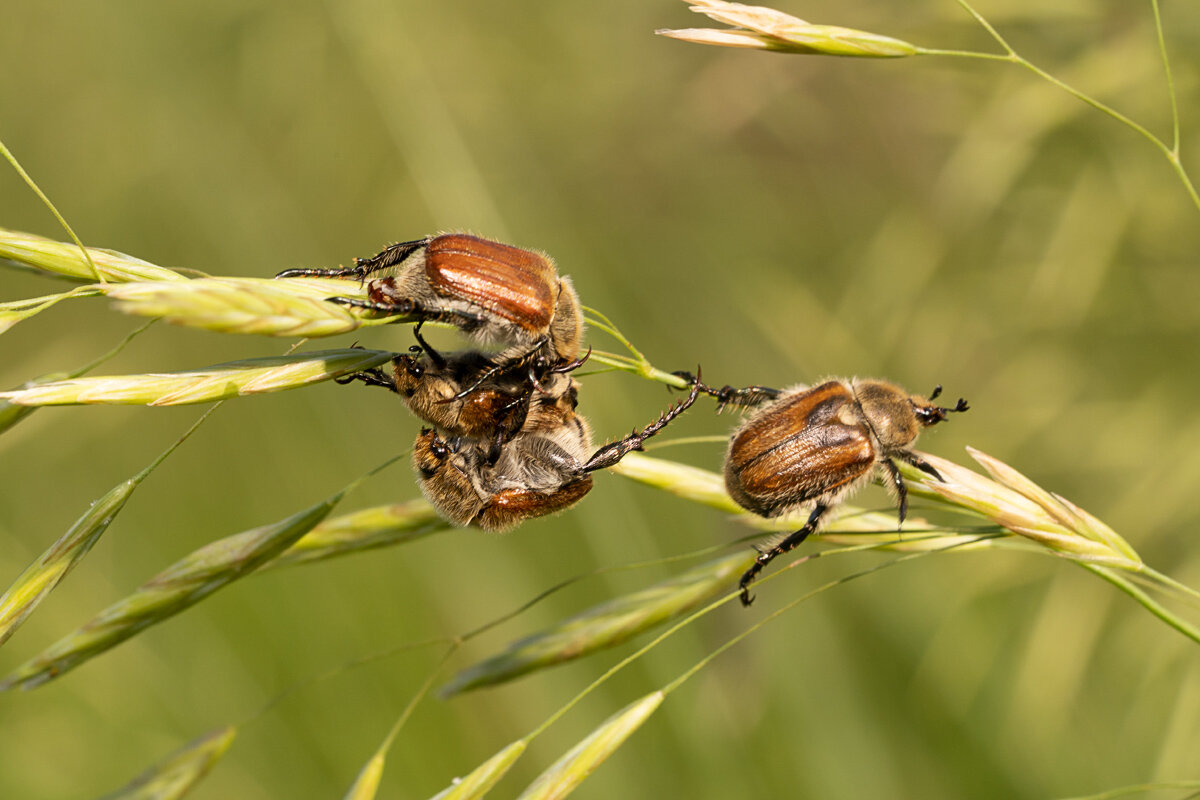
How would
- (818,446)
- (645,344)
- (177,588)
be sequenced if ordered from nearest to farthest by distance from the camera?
1. (177,588)
2. (818,446)
3. (645,344)

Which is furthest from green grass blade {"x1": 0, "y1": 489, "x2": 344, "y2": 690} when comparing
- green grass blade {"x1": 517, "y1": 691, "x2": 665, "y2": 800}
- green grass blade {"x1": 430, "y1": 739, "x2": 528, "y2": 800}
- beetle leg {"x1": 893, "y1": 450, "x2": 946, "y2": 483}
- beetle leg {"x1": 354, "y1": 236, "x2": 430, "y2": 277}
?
beetle leg {"x1": 893, "y1": 450, "x2": 946, "y2": 483}

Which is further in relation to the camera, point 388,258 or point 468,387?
point 388,258

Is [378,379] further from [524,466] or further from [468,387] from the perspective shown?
[524,466]

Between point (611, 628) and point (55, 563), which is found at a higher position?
point (55, 563)

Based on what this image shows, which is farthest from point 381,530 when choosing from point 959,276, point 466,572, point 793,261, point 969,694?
point 793,261

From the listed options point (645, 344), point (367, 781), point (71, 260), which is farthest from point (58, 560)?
point (645, 344)

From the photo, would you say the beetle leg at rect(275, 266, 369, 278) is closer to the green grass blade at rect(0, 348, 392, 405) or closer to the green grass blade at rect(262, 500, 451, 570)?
the green grass blade at rect(0, 348, 392, 405)

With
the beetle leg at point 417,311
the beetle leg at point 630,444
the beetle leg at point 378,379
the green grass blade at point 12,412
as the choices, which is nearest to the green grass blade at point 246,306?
the beetle leg at point 417,311
